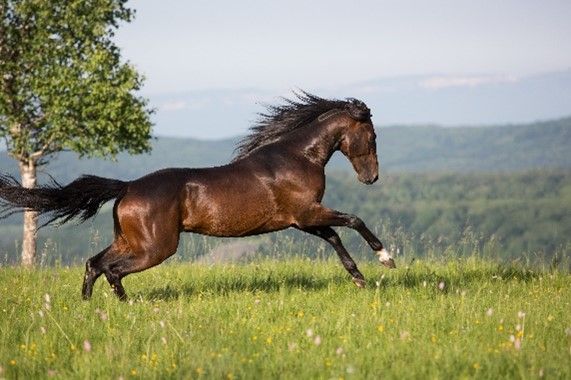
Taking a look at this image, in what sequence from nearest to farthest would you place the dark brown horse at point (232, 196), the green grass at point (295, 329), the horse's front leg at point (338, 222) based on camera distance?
the green grass at point (295, 329), the dark brown horse at point (232, 196), the horse's front leg at point (338, 222)

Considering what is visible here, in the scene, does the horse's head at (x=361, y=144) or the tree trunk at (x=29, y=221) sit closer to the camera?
the horse's head at (x=361, y=144)

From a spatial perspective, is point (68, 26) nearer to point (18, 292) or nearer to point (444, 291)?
point (18, 292)

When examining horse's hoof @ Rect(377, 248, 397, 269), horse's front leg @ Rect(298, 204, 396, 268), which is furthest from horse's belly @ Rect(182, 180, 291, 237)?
horse's hoof @ Rect(377, 248, 397, 269)

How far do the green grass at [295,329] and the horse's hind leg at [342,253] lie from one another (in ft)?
0.70

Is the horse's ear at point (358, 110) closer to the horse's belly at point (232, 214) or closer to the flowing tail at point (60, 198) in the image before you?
the horse's belly at point (232, 214)

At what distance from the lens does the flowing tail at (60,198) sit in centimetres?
1048

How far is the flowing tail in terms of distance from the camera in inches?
413

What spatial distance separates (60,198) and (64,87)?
12.1 m

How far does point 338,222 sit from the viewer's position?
1055 centimetres

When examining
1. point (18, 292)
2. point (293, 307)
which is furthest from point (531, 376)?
point (18, 292)

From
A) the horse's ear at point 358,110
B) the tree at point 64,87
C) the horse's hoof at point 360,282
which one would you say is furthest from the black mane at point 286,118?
the tree at point 64,87

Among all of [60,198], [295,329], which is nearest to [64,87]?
[60,198]

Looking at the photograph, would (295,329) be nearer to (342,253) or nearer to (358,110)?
(342,253)

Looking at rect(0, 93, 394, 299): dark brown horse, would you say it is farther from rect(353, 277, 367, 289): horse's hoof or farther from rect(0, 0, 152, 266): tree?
rect(0, 0, 152, 266): tree
